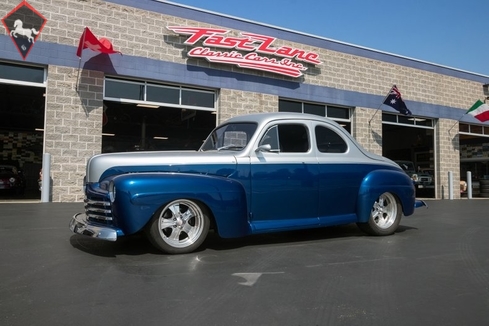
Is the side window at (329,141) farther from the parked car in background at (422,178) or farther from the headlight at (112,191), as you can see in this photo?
the parked car in background at (422,178)

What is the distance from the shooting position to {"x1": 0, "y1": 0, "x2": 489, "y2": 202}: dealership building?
1104cm

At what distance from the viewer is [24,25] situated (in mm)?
10742

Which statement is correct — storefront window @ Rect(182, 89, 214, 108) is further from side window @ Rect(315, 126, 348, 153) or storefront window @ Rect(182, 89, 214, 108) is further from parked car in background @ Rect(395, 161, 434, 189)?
parked car in background @ Rect(395, 161, 434, 189)

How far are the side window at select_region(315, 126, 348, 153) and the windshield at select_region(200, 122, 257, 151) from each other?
99 centimetres

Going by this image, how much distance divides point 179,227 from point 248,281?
4.22ft

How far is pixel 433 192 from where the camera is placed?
19375 millimetres

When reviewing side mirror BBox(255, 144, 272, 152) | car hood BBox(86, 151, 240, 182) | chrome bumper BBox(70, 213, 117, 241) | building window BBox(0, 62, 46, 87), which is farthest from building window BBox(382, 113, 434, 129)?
chrome bumper BBox(70, 213, 117, 241)

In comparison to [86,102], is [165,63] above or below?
above

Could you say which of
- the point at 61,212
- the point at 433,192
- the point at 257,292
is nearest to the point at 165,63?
the point at 61,212

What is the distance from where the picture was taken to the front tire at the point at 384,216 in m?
6.12

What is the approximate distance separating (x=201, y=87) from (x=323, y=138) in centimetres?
823

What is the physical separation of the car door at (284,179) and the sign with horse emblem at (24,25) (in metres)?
8.65

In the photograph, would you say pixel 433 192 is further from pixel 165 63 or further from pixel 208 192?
pixel 208 192

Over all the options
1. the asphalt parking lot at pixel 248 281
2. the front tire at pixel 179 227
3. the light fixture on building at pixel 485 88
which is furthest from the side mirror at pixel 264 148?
the light fixture on building at pixel 485 88
